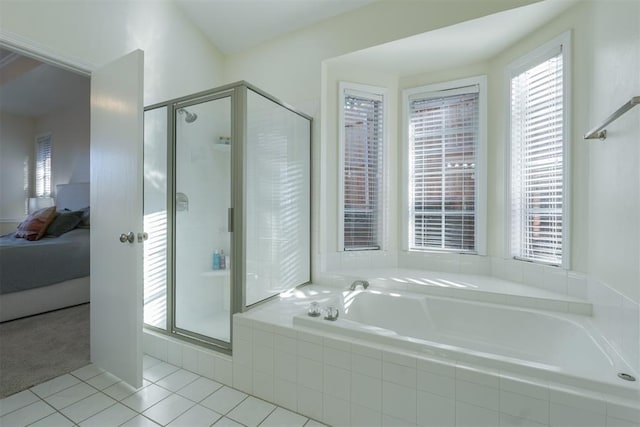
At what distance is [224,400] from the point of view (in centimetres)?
175

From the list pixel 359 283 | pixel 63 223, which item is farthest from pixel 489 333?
pixel 63 223

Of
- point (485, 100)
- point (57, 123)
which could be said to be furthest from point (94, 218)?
point (57, 123)

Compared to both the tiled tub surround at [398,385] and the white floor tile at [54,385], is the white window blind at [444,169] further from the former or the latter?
the white floor tile at [54,385]

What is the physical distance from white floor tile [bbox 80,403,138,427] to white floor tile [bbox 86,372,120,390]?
27 centimetres

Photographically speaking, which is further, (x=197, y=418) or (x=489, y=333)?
(x=489, y=333)

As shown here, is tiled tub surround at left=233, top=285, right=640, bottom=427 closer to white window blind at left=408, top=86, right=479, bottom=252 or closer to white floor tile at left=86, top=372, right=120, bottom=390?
white floor tile at left=86, top=372, right=120, bottom=390

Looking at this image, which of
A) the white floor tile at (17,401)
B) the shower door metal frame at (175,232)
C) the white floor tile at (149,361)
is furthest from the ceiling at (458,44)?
the white floor tile at (17,401)

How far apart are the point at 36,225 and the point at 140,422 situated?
3080mm

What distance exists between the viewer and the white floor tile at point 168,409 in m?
1.60

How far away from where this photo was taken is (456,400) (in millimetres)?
1312

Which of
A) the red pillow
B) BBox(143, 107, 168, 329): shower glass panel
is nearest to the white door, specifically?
BBox(143, 107, 168, 329): shower glass panel

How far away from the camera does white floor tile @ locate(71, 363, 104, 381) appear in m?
1.97

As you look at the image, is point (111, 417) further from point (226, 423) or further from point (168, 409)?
point (226, 423)

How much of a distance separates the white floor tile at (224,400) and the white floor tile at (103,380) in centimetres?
67
